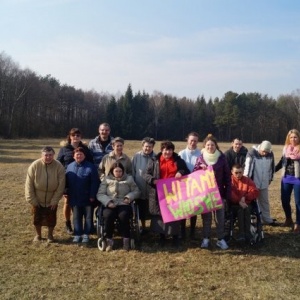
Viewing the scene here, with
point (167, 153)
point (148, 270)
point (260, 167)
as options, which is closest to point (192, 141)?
point (167, 153)

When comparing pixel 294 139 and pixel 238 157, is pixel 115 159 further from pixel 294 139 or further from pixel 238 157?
pixel 294 139

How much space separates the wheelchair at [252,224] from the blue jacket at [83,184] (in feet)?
7.92

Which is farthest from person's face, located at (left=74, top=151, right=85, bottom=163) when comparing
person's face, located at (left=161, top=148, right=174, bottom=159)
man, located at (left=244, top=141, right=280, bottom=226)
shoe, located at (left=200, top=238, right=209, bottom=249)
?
man, located at (left=244, top=141, right=280, bottom=226)

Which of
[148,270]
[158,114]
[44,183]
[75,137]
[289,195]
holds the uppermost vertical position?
[158,114]

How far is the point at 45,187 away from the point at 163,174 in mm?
2075

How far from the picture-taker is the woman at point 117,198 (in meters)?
6.23

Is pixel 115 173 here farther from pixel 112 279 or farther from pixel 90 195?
pixel 112 279

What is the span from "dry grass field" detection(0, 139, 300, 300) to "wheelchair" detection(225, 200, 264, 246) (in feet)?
0.48

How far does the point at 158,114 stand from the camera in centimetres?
6988

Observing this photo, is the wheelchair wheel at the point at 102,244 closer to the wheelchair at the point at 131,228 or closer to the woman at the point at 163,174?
the wheelchair at the point at 131,228

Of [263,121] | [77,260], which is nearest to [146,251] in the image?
[77,260]

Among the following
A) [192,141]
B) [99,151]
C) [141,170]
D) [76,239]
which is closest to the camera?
[76,239]

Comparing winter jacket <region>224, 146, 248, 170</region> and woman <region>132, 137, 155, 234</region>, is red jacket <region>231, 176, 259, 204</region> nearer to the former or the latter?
winter jacket <region>224, 146, 248, 170</region>

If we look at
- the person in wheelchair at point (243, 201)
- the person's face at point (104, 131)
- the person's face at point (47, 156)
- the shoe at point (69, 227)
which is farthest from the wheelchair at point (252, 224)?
the person's face at point (47, 156)
